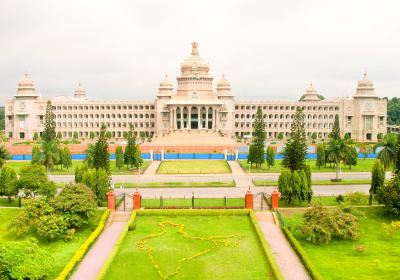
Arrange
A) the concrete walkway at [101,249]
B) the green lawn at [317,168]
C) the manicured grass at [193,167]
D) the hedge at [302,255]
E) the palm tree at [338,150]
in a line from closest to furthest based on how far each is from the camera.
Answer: the hedge at [302,255]
the concrete walkway at [101,249]
the palm tree at [338,150]
the manicured grass at [193,167]
the green lawn at [317,168]

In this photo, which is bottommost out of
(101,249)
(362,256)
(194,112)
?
(362,256)

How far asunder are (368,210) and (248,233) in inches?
365

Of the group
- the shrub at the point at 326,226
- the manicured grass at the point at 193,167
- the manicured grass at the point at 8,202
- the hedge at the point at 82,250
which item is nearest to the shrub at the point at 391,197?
the shrub at the point at 326,226

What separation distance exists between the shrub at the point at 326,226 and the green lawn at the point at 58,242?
1221 cm

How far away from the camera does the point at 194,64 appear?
93562mm

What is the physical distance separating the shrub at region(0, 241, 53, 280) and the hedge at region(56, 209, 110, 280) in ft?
Answer: 2.53

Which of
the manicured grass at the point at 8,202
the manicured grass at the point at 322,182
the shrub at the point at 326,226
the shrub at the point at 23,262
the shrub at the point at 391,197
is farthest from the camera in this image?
the manicured grass at the point at 322,182

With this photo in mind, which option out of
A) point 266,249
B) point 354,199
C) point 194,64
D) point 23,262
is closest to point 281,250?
point 266,249

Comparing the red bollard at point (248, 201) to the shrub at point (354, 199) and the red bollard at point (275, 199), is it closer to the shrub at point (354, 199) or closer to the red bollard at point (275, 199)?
the red bollard at point (275, 199)

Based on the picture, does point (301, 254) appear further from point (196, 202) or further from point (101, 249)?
point (196, 202)

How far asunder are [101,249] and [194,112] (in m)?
67.8

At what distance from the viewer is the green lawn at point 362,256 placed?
20.6 metres

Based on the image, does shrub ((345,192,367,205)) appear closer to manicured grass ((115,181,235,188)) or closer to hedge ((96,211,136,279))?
manicured grass ((115,181,235,188))

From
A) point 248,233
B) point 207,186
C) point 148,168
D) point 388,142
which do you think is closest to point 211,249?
point 248,233
